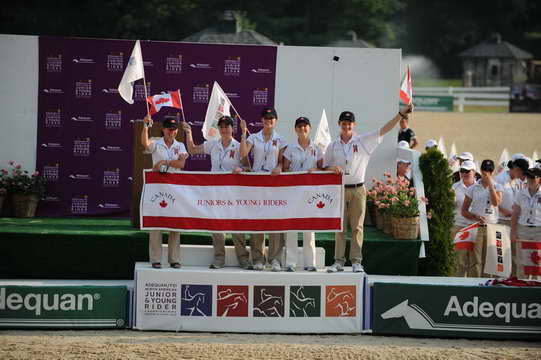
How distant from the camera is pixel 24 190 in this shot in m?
13.8

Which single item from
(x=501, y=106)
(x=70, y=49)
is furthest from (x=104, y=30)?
(x=70, y=49)

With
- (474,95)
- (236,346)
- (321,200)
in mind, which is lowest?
(236,346)

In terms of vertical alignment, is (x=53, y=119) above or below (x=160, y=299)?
above

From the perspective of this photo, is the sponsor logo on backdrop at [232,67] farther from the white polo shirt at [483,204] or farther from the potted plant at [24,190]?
the white polo shirt at [483,204]

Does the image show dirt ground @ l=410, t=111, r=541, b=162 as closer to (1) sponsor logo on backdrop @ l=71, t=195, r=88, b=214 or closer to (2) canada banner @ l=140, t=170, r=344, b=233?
(1) sponsor logo on backdrop @ l=71, t=195, r=88, b=214

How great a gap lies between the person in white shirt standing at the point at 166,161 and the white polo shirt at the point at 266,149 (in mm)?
849

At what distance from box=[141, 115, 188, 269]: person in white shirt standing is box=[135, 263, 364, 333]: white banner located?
29 cm

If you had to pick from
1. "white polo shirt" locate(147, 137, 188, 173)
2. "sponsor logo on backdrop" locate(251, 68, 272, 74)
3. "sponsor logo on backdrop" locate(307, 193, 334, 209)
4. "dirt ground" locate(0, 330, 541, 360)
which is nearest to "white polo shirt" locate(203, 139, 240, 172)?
"white polo shirt" locate(147, 137, 188, 173)

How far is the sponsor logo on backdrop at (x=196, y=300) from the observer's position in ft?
35.4

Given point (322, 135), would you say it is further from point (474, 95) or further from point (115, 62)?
point (474, 95)

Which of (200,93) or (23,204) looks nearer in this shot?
(23,204)

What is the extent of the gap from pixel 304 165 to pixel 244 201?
0.85 metres

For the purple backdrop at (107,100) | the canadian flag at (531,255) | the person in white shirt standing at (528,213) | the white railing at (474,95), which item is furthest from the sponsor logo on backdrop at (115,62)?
the white railing at (474,95)

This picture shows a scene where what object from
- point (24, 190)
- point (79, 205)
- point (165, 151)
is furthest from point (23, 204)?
point (165, 151)
